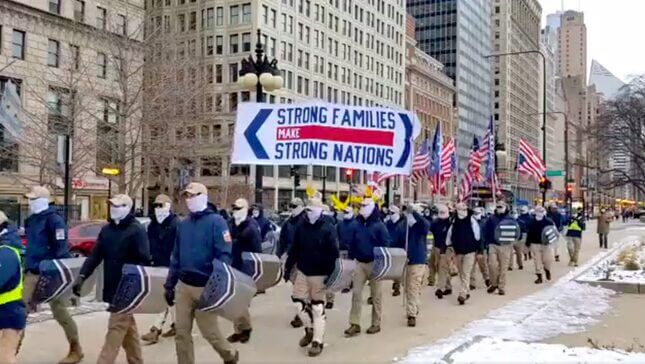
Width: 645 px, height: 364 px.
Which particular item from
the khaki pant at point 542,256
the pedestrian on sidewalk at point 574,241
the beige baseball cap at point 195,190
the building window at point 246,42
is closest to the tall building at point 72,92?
the khaki pant at point 542,256

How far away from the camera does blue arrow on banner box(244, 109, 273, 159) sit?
11812 millimetres

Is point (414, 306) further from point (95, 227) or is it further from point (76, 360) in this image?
point (95, 227)

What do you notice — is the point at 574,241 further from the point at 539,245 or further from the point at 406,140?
the point at 406,140

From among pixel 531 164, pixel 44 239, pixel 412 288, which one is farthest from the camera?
pixel 531 164

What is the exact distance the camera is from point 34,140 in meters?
33.2

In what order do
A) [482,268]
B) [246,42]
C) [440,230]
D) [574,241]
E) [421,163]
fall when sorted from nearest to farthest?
[440,230]
[482,268]
[574,241]
[421,163]
[246,42]

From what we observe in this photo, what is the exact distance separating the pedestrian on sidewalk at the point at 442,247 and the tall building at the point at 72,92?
14.2m

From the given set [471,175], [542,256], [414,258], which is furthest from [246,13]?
[414,258]

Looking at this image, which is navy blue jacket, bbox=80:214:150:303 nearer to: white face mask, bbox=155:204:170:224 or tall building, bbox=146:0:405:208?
white face mask, bbox=155:204:170:224

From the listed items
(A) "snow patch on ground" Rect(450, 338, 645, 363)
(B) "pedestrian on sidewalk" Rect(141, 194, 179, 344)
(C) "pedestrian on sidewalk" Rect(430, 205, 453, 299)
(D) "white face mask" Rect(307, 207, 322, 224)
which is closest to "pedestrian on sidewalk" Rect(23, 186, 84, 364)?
(B) "pedestrian on sidewalk" Rect(141, 194, 179, 344)

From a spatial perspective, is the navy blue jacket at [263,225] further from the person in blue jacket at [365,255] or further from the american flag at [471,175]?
the american flag at [471,175]

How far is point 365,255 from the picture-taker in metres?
10.4

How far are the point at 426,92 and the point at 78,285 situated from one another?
370ft

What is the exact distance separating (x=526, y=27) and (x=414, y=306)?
16761 centimetres
